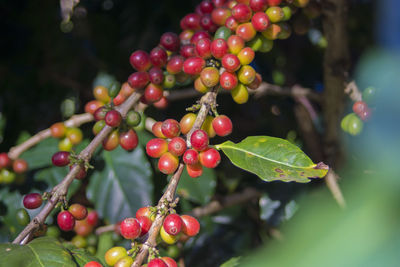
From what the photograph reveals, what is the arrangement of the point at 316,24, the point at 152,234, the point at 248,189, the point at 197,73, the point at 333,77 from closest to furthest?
Result: the point at 152,234 < the point at 197,73 < the point at 333,77 < the point at 316,24 < the point at 248,189

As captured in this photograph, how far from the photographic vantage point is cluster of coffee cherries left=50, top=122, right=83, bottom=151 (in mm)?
1289

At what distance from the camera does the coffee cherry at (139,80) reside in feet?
3.24

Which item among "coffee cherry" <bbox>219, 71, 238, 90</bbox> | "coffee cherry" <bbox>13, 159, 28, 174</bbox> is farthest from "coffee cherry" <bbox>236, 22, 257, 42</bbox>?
"coffee cherry" <bbox>13, 159, 28, 174</bbox>

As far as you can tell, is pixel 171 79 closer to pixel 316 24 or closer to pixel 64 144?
pixel 64 144

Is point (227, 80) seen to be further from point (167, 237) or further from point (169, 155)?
point (167, 237)

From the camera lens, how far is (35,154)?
1.35 m

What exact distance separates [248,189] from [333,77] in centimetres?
61

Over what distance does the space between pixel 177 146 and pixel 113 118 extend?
0.23 m

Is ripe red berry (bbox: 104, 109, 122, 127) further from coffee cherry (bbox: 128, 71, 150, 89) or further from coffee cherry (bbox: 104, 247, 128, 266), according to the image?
coffee cherry (bbox: 104, 247, 128, 266)

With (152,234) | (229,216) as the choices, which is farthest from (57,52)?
(152,234)

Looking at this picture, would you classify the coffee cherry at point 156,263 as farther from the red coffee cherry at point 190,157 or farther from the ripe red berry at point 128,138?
the ripe red berry at point 128,138

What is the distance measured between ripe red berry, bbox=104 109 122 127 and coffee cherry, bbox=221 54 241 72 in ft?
0.96

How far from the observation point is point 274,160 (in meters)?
0.84

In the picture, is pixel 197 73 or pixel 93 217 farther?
pixel 93 217
